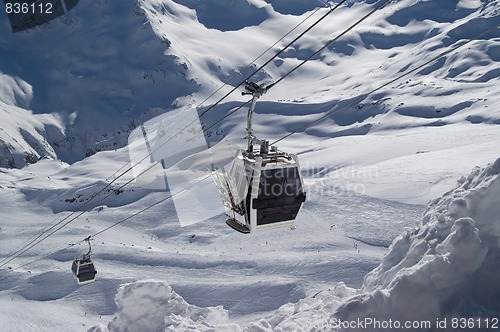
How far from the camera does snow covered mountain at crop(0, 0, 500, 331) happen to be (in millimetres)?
11445

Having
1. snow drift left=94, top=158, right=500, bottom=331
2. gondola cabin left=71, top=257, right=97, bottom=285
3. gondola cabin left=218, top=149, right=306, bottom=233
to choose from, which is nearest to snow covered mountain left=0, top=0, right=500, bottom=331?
snow drift left=94, top=158, right=500, bottom=331

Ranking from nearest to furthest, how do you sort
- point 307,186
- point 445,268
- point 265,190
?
point 265,190 < point 445,268 < point 307,186

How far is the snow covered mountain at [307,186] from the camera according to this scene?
37.6 feet

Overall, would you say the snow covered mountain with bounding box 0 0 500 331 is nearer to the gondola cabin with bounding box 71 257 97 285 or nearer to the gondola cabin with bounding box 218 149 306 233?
the gondola cabin with bounding box 71 257 97 285

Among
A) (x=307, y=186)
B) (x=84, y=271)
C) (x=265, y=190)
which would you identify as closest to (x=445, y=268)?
(x=265, y=190)

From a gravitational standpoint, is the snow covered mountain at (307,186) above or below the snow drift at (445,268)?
below

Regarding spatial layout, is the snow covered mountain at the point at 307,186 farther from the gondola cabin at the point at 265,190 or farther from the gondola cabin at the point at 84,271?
the gondola cabin at the point at 265,190

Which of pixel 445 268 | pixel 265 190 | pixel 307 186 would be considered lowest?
pixel 307 186

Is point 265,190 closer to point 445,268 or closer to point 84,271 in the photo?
point 445,268

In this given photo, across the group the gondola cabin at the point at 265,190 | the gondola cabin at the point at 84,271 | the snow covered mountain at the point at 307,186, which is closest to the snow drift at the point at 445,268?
the snow covered mountain at the point at 307,186

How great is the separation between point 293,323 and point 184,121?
3239 inches

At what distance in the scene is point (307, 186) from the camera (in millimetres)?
36844

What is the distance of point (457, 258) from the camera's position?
10008 millimetres

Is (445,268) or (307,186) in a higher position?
(445,268)
